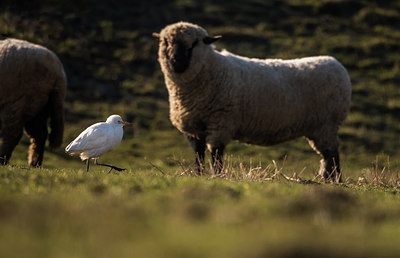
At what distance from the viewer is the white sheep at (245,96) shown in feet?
31.4

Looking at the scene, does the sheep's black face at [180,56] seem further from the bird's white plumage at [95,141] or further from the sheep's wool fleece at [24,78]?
the sheep's wool fleece at [24,78]

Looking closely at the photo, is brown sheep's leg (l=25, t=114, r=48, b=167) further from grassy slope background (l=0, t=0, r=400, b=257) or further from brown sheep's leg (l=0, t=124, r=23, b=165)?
brown sheep's leg (l=0, t=124, r=23, b=165)

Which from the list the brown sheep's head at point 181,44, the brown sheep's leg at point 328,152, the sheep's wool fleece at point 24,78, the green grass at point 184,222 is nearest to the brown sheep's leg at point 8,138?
the sheep's wool fleece at point 24,78

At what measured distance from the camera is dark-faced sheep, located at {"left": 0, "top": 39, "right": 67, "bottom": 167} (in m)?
10.2

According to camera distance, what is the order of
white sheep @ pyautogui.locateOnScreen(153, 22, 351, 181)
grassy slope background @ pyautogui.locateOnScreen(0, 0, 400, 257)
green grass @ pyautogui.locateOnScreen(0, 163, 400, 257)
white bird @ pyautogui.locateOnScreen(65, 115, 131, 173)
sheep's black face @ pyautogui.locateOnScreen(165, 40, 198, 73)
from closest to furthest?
green grass @ pyautogui.locateOnScreen(0, 163, 400, 257), grassy slope background @ pyautogui.locateOnScreen(0, 0, 400, 257), white bird @ pyautogui.locateOnScreen(65, 115, 131, 173), sheep's black face @ pyautogui.locateOnScreen(165, 40, 198, 73), white sheep @ pyautogui.locateOnScreen(153, 22, 351, 181)

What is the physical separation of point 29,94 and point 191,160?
452cm

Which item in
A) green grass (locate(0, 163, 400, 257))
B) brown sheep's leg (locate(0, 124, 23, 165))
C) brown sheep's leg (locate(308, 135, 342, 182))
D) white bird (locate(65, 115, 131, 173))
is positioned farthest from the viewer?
brown sheep's leg (locate(308, 135, 342, 182))

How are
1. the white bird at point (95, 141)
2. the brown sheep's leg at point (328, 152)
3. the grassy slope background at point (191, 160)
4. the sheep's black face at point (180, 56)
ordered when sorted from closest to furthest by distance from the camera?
Result: 1. the grassy slope background at point (191, 160)
2. the white bird at point (95, 141)
3. the sheep's black face at point (180, 56)
4. the brown sheep's leg at point (328, 152)

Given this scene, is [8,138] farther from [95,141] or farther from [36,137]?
[95,141]

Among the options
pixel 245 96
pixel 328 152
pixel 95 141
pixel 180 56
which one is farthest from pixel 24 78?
pixel 328 152

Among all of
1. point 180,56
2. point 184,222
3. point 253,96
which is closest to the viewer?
point 184,222

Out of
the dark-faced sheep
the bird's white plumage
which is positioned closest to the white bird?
the bird's white plumage

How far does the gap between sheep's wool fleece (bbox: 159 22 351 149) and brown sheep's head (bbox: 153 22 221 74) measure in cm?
2

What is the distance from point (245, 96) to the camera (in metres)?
9.99
